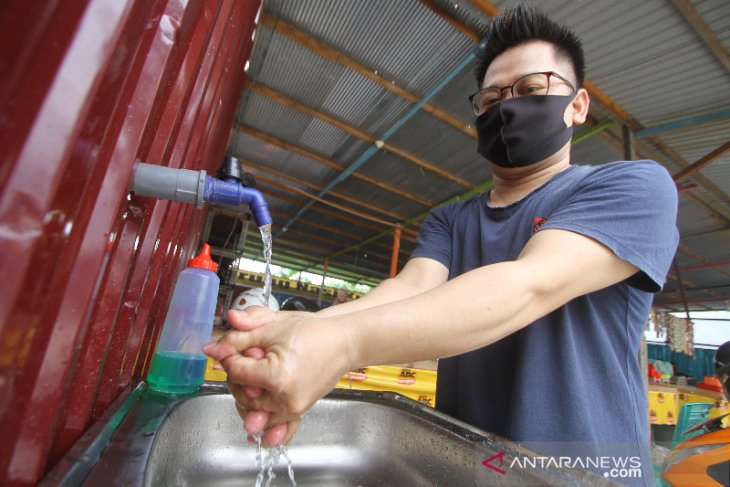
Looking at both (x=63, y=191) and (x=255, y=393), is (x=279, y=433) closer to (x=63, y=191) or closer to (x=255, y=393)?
(x=255, y=393)

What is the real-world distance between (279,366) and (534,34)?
151cm

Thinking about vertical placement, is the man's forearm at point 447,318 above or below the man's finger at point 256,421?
above

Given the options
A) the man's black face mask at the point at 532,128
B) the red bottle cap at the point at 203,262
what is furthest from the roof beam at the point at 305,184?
the man's black face mask at the point at 532,128

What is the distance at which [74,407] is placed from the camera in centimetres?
60

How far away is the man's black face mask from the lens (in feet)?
4.25

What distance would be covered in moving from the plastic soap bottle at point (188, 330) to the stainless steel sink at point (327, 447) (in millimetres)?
91

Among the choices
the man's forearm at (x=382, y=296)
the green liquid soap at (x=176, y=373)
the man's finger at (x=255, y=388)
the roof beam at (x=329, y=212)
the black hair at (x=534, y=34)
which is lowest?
the green liquid soap at (x=176, y=373)

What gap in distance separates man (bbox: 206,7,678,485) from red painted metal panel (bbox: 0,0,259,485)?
225 mm

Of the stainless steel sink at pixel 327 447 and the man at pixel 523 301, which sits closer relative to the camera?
the man at pixel 523 301

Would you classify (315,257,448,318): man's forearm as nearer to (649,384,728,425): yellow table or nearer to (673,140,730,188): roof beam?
(673,140,730,188): roof beam

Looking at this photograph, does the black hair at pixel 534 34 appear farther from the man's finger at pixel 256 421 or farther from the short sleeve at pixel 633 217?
the man's finger at pixel 256 421

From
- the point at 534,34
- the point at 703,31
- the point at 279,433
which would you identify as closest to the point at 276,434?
the point at 279,433

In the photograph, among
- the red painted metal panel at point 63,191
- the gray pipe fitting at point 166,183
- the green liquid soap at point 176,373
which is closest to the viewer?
the red painted metal panel at point 63,191

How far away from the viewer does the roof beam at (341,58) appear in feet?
13.4
